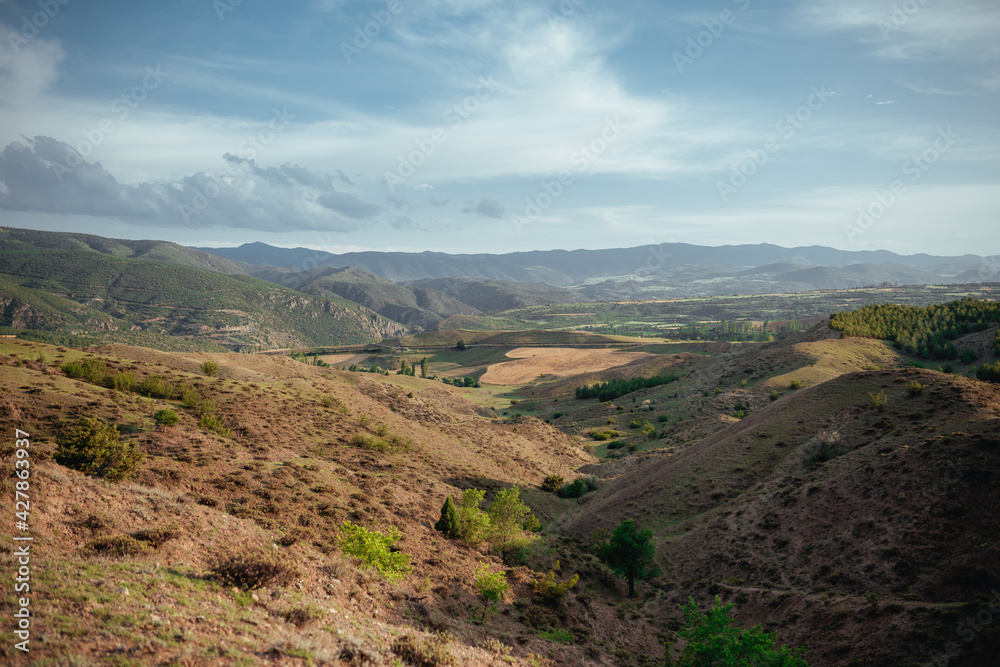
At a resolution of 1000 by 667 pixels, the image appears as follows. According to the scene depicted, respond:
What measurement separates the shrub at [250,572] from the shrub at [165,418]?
1663cm

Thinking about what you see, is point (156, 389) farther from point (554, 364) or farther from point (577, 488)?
point (554, 364)

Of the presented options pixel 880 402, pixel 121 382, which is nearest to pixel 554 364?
pixel 880 402

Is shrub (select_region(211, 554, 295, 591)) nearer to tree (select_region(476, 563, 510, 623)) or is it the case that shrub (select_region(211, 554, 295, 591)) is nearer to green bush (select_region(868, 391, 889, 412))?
tree (select_region(476, 563, 510, 623))

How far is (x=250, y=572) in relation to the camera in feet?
47.0

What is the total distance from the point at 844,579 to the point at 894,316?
82.0 m

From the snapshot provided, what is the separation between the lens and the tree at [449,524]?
84.6 feet

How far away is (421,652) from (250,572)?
18.2 feet

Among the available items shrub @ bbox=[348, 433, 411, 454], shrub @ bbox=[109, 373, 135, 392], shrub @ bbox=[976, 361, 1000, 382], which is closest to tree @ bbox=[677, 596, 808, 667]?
shrub @ bbox=[348, 433, 411, 454]

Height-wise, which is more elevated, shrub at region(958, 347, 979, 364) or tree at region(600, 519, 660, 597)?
shrub at region(958, 347, 979, 364)

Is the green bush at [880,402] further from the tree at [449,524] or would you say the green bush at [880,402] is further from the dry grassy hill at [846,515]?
the tree at [449,524]

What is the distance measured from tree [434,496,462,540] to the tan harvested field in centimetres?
9760

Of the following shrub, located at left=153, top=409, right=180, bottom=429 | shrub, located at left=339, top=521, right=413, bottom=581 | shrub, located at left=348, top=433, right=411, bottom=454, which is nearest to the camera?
shrub, located at left=339, top=521, right=413, bottom=581

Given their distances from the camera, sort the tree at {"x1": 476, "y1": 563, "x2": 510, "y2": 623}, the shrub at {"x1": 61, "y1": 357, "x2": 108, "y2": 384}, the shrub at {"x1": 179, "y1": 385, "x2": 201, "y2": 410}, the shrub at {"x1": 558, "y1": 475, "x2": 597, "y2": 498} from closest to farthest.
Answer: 1. the tree at {"x1": 476, "y1": 563, "x2": 510, "y2": 623}
2. the shrub at {"x1": 61, "y1": 357, "x2": 108, "y2": 384}
3. the shrub at {"x1": 179, "y1": 385, "x2": 201, "y2": 410}
4. the shrub at {"x1": 558, "y1": 475, "x2": 597, "y2": 498}

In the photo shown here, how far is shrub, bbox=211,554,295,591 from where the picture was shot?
14.1 meters
